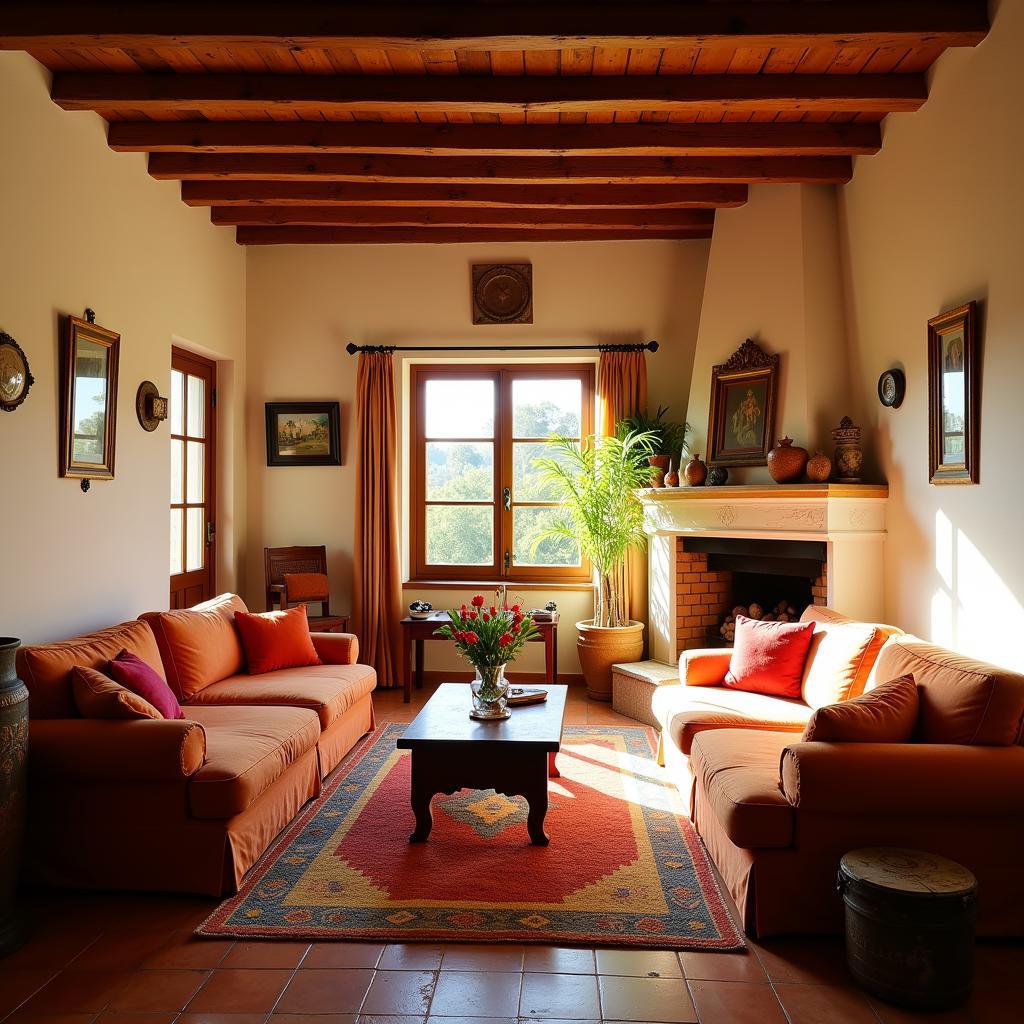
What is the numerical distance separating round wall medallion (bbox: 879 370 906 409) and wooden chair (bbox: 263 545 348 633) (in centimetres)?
370

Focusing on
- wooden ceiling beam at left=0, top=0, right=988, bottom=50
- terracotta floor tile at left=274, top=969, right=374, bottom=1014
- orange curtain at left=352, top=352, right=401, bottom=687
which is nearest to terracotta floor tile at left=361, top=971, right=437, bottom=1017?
terracotta floor tile at left=274, top=969, right=374, bottom=1014

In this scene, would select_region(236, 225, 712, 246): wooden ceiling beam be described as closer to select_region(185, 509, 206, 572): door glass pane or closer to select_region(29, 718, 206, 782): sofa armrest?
select_region(185, 509, 206, 572): door glass pane

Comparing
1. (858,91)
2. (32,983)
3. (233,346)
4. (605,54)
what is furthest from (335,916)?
(233,346)

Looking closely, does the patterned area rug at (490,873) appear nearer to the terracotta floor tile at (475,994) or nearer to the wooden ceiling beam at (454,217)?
the terracotta floor tile at (475,994)

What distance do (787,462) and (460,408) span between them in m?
2.71

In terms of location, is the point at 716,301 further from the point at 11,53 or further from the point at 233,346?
the point at 11,53

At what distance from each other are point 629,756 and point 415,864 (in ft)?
5.63

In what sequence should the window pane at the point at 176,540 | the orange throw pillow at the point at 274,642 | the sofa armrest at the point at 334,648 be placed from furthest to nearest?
the window pane at the point at 176,540 → the sofa armrest at the point at 334,648 → the orange throw pillow at the point at 274,642

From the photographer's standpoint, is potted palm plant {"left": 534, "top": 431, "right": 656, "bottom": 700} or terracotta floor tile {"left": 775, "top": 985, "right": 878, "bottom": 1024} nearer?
terracotta floor tile {"left": 775, "top": 985, "right": 878, "bottom": 1024}

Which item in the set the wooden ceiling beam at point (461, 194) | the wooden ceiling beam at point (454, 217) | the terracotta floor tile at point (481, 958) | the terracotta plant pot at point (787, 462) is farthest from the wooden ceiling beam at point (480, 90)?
the terracotta floor tile at point (481, 958)

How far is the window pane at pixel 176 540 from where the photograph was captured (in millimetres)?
5551

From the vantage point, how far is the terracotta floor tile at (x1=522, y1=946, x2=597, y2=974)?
259cm

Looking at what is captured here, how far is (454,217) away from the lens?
19.3ft

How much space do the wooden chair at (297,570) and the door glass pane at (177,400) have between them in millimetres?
1069
